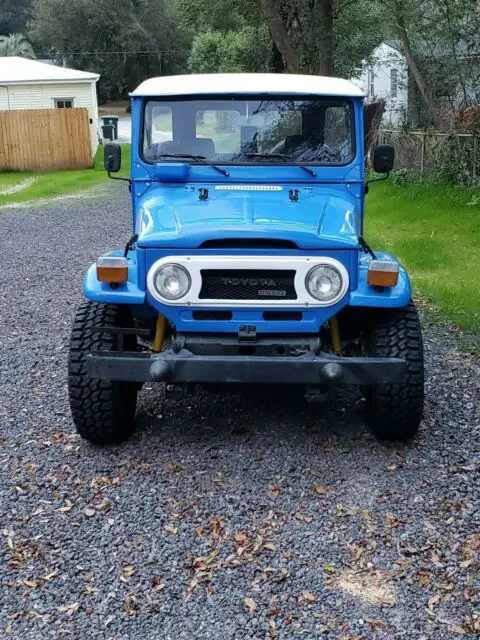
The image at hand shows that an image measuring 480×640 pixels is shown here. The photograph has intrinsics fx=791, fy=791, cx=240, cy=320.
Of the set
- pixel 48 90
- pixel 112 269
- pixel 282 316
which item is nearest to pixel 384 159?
pixel 282 316

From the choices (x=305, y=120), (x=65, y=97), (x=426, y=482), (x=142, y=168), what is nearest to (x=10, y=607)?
(x=426, y=482)

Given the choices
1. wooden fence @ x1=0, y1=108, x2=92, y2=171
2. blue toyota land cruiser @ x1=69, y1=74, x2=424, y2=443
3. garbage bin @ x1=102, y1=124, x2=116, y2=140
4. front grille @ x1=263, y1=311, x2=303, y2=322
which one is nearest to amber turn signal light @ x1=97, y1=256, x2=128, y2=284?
blue toyota land cruiser @ x1=69, y1=74, x2=424, y2=443

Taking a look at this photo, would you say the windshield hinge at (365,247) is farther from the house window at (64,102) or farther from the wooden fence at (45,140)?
the house window at (64,102)

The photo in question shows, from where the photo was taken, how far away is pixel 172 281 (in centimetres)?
430

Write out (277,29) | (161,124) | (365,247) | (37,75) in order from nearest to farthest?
1. (365,247)
2. (161,124)
3. (277,29)
4. (37,75)

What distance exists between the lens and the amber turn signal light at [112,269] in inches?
173

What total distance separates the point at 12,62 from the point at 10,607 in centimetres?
3125

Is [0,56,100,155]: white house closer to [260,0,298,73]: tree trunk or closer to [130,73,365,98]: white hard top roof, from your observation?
[260,0,298,73]: tree trunk

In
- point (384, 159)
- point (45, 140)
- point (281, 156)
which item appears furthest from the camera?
point (45, 140)

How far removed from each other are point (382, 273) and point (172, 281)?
1.16m

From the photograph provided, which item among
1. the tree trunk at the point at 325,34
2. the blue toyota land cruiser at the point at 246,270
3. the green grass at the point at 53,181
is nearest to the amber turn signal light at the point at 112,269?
the blue toyota land cruiser at the point at 246,270

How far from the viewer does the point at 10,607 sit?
3.31 meters

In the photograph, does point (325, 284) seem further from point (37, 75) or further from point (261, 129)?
point (37, 75)

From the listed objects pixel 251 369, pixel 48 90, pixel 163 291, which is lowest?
pixel 251 369
